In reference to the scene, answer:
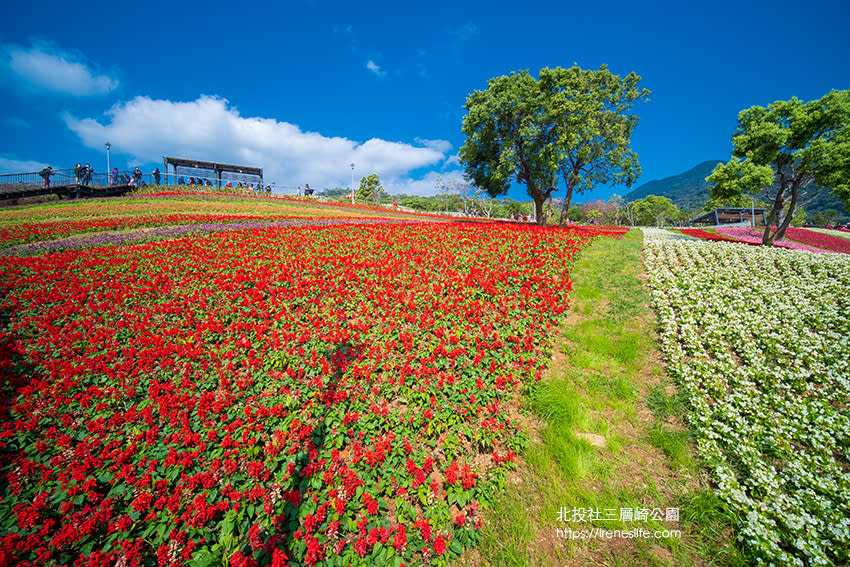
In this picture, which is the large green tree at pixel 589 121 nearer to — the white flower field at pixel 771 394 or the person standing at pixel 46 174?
the white flower field at pixel 771 394

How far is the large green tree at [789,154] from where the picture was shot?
14.8 m

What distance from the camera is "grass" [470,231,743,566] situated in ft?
11.1

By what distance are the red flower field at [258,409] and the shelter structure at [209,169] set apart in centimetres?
3174

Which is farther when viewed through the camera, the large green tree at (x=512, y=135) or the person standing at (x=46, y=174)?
the person standing at (x=46, y=174)

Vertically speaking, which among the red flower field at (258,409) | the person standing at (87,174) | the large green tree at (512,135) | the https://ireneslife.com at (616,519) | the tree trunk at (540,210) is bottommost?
the https://ireneslife.com at (616,519)

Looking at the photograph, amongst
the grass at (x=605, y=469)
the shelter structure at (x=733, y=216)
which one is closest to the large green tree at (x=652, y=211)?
the shelter structure at (x=733, y=216)

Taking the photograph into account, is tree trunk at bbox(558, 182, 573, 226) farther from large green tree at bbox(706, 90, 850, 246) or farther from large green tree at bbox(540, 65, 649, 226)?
large green tree at bbox(706, 90, 850, 246)

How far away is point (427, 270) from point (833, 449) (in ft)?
27.6

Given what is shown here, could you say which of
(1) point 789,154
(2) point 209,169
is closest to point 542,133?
(1) point 789,154

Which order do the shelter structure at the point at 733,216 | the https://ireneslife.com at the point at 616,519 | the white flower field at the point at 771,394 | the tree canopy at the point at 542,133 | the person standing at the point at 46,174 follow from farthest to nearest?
the shelter structure at the point at 733,216
the person standing at the point at 46,174
the tree canopy at the point at 542,133
the https://ireneslife.com at the point at 616,519
the white flower field at the point at 771,394

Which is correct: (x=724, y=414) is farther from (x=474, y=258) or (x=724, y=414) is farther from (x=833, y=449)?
(x=474, y=258)

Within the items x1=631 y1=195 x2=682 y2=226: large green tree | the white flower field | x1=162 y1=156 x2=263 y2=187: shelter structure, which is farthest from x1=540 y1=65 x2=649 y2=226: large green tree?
x1=631 y1=195 x2=682 y2=226: large green tree

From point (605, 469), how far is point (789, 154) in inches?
931

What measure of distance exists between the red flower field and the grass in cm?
41
